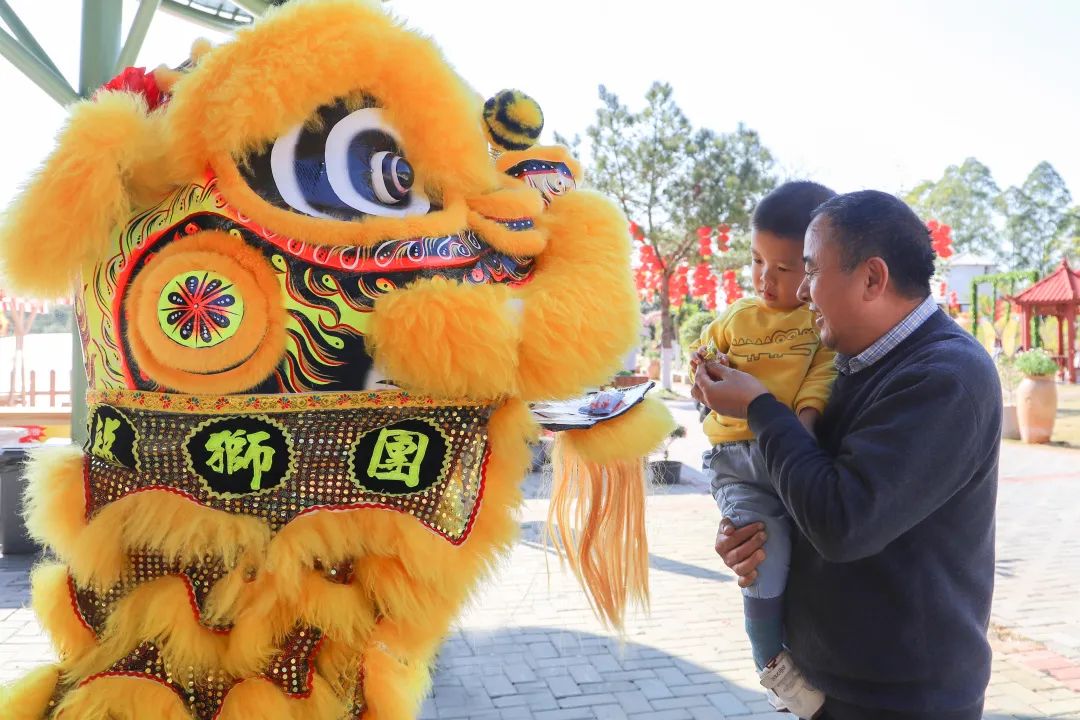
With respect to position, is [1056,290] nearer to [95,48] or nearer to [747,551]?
[95,48]

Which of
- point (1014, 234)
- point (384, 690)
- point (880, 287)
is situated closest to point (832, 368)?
point (880, 287)

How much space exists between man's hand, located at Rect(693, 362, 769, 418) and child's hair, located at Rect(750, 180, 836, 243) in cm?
39

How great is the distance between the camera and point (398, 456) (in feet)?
5.02

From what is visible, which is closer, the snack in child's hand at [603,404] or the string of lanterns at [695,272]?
the snack in child's hand at [603,404]

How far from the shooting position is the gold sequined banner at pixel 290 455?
1.50 m

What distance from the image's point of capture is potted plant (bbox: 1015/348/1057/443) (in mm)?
10633

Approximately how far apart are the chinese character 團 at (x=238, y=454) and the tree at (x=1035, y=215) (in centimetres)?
5154

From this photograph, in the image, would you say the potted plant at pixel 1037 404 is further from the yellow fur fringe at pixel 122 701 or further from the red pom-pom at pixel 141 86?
the yellow fur fringe at pixel 122 701

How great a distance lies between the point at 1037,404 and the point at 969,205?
A: 46880mm

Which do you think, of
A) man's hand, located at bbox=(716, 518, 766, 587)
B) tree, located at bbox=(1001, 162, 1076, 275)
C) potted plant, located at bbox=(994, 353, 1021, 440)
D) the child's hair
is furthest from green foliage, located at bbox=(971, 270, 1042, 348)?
tree, located at bbox=(1001, 162, 1076, 275)

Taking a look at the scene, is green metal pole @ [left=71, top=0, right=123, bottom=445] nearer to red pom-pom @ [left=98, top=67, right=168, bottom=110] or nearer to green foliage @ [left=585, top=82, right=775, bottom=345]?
red pom-pom @ [left=98, top=67, right=168, bottom=110]

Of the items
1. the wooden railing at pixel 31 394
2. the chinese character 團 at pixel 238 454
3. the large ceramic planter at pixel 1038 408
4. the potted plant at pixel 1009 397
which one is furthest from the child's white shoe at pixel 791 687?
the wooden railing at pixel 31 394

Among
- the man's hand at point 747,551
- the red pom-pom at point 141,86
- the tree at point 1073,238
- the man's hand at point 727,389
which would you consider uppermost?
the tree at point 1073,238

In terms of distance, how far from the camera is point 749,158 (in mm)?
19438
